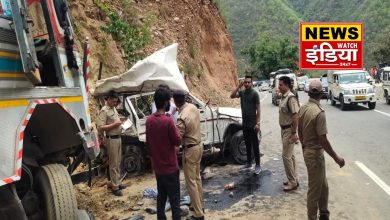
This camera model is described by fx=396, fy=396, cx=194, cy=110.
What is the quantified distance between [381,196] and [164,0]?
1837cm

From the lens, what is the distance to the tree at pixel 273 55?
204 feet

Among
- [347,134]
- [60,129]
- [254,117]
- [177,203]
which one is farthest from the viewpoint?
[347,134]

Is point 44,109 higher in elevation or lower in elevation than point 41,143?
higher

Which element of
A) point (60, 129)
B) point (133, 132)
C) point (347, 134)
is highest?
point (60, 129)

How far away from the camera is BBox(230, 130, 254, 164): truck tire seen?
8297 millimetres

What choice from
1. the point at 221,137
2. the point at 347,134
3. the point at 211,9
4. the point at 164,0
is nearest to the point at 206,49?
the point at 211,9

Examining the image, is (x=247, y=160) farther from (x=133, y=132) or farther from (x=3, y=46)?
(x=3, y=46)

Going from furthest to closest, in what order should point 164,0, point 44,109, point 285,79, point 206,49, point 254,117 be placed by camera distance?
point 206,49 → point 164,0 → point 254,117 → point 285,79 → point 44,109

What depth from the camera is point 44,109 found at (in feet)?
13.2

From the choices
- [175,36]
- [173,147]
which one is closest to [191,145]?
[173,147]

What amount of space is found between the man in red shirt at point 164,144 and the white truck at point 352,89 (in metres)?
15.1

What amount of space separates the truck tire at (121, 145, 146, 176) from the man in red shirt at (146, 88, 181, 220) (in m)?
3.31

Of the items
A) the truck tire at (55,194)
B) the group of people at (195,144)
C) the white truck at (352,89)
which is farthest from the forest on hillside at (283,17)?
the truck tire at (55,194)

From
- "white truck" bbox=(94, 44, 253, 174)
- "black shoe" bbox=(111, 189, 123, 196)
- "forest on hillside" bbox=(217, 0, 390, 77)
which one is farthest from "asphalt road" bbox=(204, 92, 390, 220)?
"forest on hillside" bbox=(217, 0, 390, 77)
